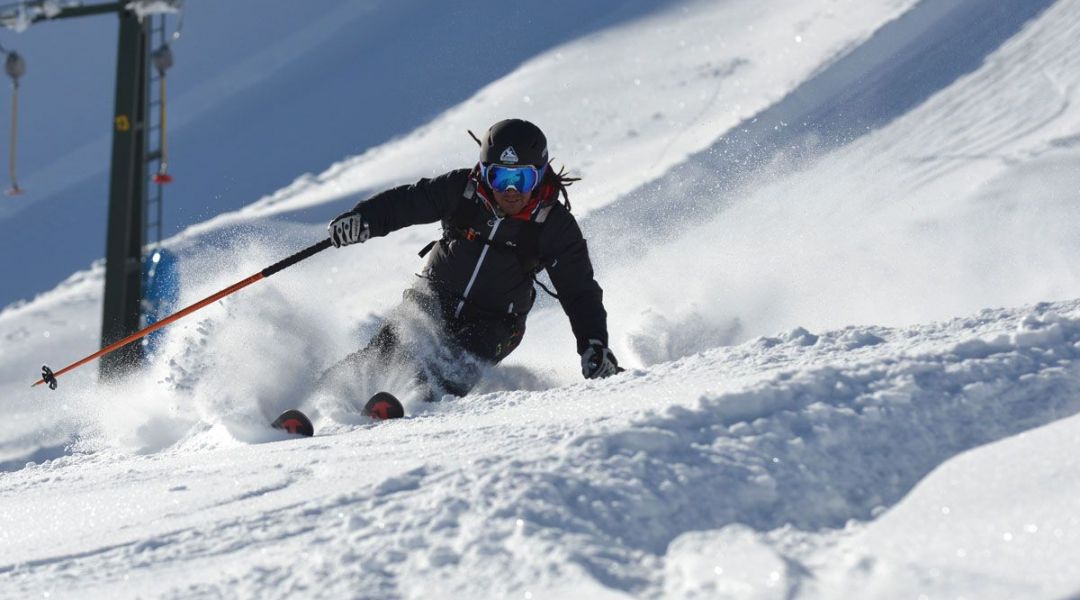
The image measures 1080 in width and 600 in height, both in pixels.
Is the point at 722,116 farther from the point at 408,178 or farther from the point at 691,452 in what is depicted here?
the point at 691,452

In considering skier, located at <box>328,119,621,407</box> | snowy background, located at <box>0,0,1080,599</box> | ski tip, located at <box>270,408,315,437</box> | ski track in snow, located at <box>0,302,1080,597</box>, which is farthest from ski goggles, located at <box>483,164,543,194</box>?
ski track in snow, located at <box>0,302,1080,597</box>

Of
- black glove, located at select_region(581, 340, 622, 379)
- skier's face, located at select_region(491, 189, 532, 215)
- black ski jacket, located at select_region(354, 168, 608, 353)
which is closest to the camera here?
black glove, located at select_region(581, 340, 622, 379)

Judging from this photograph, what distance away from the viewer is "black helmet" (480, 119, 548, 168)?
5035 mm

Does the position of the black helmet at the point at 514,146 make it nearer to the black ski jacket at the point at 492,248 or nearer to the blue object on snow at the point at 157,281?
the black ski jacket at the point at 492,248

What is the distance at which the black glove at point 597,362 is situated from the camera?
4996 mm

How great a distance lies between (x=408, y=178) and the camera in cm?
1178

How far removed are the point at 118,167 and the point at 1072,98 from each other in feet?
22.8

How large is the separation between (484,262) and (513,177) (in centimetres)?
50

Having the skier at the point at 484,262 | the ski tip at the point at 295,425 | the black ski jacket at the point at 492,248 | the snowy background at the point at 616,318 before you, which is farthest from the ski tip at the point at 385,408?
the black ski jacket at the point at 492,248

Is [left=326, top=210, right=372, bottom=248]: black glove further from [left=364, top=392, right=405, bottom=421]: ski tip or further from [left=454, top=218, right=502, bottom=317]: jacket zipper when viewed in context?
[left=364, top=392, right=405, bottom=421]: ski tip

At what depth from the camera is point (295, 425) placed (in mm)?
4414

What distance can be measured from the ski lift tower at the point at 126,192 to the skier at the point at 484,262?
11.9 feet

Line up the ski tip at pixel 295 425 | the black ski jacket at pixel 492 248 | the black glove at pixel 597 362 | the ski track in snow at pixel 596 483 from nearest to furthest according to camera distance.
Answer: the ski track in snow at pixel 596 483 → the ski tip at pixel 295 425 → the black glove at pixel 597 362 → the black ski jacket at pixel 492 248

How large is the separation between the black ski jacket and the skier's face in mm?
46
